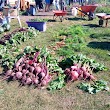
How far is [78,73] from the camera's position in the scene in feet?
21.2

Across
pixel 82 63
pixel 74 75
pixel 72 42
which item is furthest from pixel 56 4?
pixel 74 75

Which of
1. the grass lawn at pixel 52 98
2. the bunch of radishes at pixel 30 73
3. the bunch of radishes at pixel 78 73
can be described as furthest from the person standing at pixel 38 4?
the bunch of radishes at pixel 78 73

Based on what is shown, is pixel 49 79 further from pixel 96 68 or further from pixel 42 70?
pixel 96 68

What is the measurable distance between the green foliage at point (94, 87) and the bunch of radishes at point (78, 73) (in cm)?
27

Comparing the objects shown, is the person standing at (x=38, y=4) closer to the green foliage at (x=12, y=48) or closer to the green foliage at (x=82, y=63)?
the green foliage at (x=12, y=48)

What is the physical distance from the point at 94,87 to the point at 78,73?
61cm

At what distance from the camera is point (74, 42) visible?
947 cm

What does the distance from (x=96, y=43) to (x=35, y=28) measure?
112 inches

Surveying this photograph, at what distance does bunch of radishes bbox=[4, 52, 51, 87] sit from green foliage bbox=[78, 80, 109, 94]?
0.82m

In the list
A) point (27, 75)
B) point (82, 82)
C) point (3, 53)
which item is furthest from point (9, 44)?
point (82, 82)

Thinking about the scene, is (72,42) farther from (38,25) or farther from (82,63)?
(82,63)

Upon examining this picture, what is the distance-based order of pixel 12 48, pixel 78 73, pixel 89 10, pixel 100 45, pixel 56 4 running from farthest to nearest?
pixel 56 4 → pixel 89 10 → pixel 100 45 → pixel 12 48 → pixel 78 73

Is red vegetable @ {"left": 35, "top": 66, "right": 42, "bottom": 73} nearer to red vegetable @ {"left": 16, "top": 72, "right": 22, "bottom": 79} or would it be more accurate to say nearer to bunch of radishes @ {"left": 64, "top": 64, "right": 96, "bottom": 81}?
red vegetable @ {"left": 16, "top": 72, "right": 22, "bottom": 79}

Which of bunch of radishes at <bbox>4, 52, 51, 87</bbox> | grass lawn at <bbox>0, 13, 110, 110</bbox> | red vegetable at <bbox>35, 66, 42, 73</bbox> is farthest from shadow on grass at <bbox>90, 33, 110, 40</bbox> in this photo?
red vegetable at <bbox>35, 66, 42, 73</bbox>
